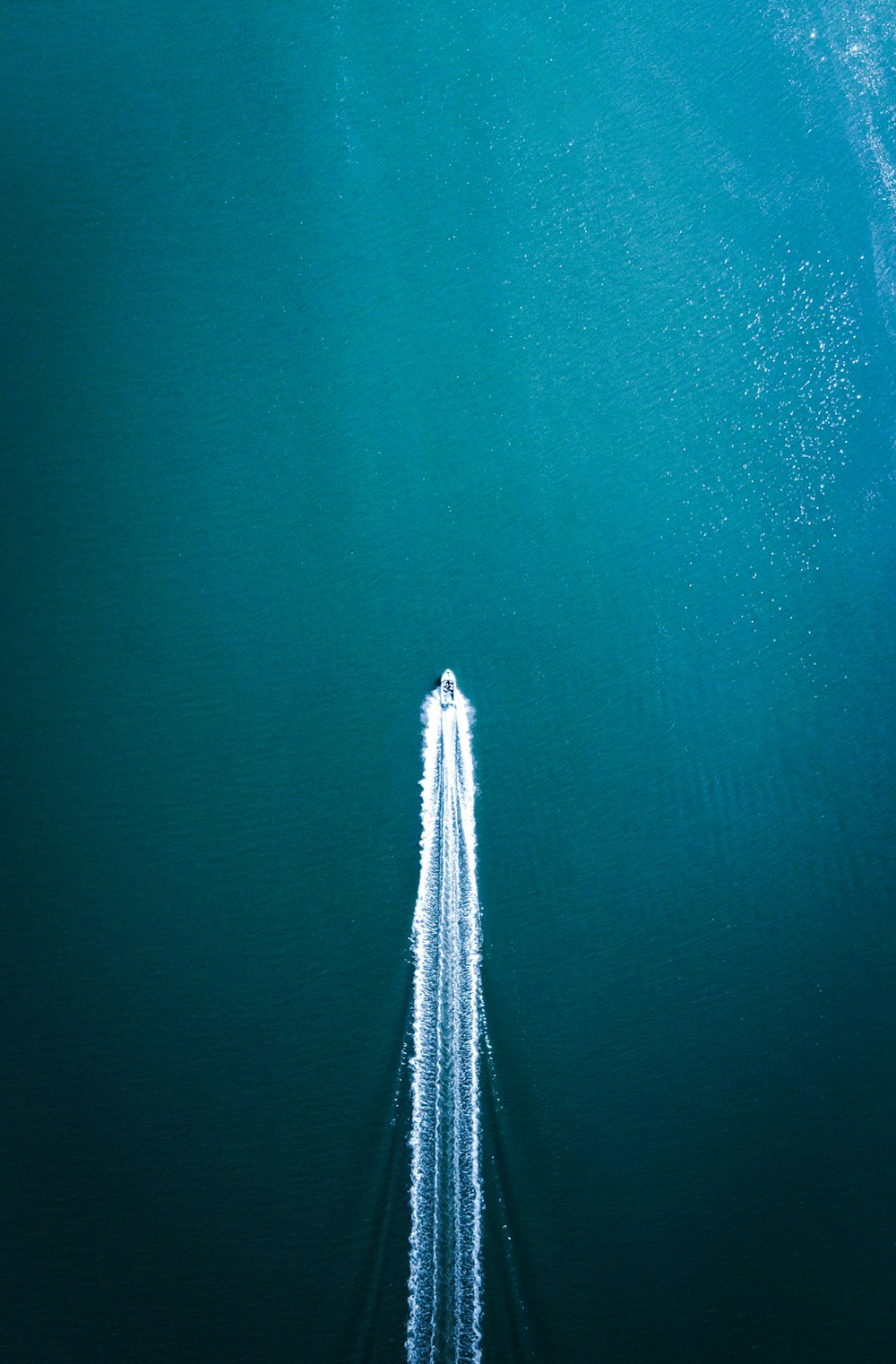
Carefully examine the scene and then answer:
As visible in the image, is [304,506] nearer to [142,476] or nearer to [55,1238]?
[142,476]

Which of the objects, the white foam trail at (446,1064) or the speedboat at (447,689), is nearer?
the white foam trail at (446,1064)

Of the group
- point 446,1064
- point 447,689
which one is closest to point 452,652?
point 447,689

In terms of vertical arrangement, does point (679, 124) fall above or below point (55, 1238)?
above

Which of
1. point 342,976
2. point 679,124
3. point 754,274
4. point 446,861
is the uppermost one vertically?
point 679,124

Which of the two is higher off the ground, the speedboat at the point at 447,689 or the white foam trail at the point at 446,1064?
the speedboat at the point at 447,689

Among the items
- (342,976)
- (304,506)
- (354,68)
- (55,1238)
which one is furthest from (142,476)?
(55,1238)
